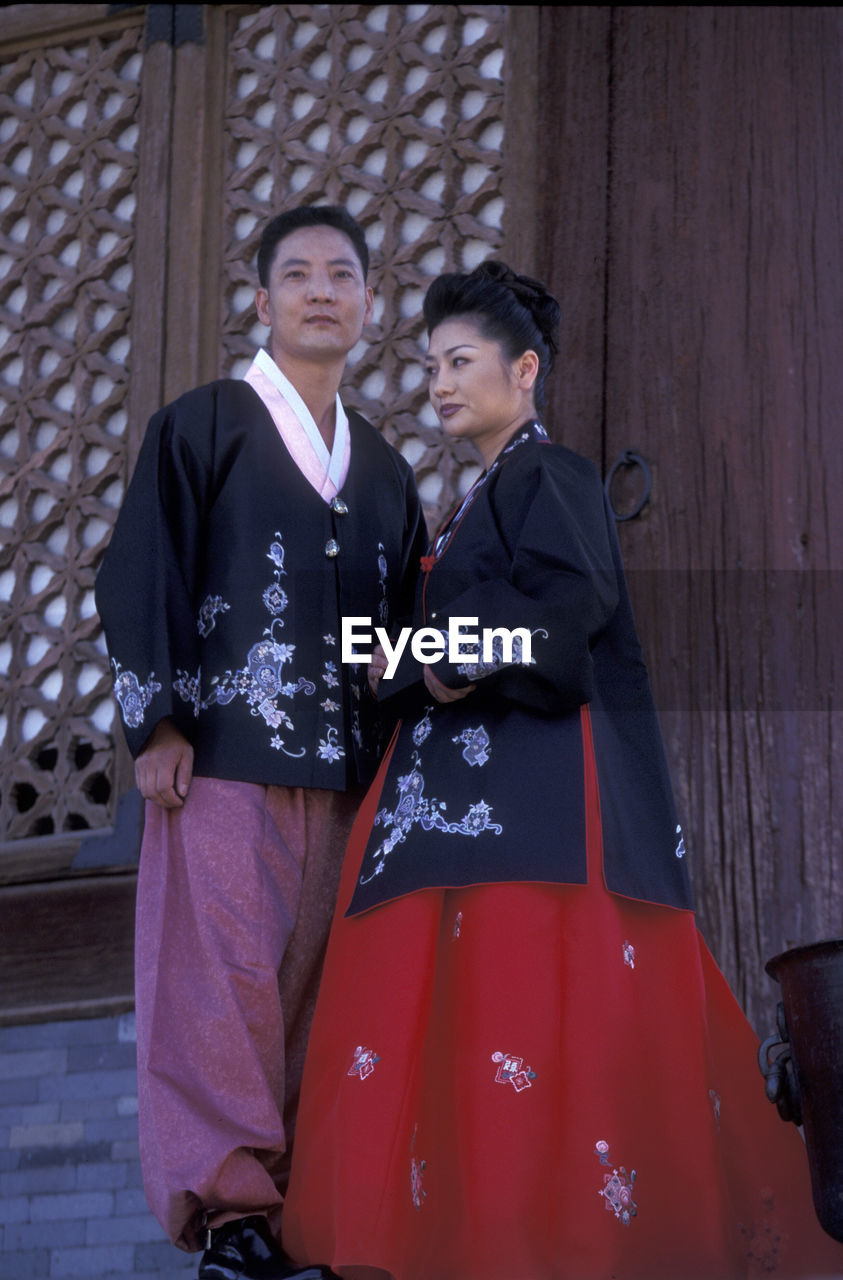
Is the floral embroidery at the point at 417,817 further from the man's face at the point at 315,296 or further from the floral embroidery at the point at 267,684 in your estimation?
the man's face at the point at 315,296

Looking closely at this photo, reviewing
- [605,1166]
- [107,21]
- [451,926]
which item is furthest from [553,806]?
[107,21]

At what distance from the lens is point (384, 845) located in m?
3.01

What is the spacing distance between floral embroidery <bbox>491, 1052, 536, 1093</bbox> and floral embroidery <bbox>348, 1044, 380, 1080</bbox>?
0.22 m

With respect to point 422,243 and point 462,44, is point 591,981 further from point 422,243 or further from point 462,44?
point 462,44

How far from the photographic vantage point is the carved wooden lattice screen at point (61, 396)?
453 cm

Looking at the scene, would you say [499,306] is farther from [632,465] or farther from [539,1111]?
[539,1111]

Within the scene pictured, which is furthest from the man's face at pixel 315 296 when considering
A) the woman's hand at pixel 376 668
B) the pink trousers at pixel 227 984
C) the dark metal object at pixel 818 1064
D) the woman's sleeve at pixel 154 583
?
the dark metal object at pixel 818 1064

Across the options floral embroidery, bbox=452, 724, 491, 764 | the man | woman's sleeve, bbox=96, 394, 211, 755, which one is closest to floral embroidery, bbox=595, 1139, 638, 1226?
the man

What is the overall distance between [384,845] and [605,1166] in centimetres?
66

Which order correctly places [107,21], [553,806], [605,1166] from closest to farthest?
[605,1166]
[553,806]
[107,21]

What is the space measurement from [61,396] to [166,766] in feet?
6.66

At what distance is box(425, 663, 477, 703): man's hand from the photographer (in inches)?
116

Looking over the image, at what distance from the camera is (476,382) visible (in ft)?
10.6

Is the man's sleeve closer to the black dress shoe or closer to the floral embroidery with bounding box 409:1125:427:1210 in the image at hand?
the floral embroidery with bounding box 409:1125:427:1210
